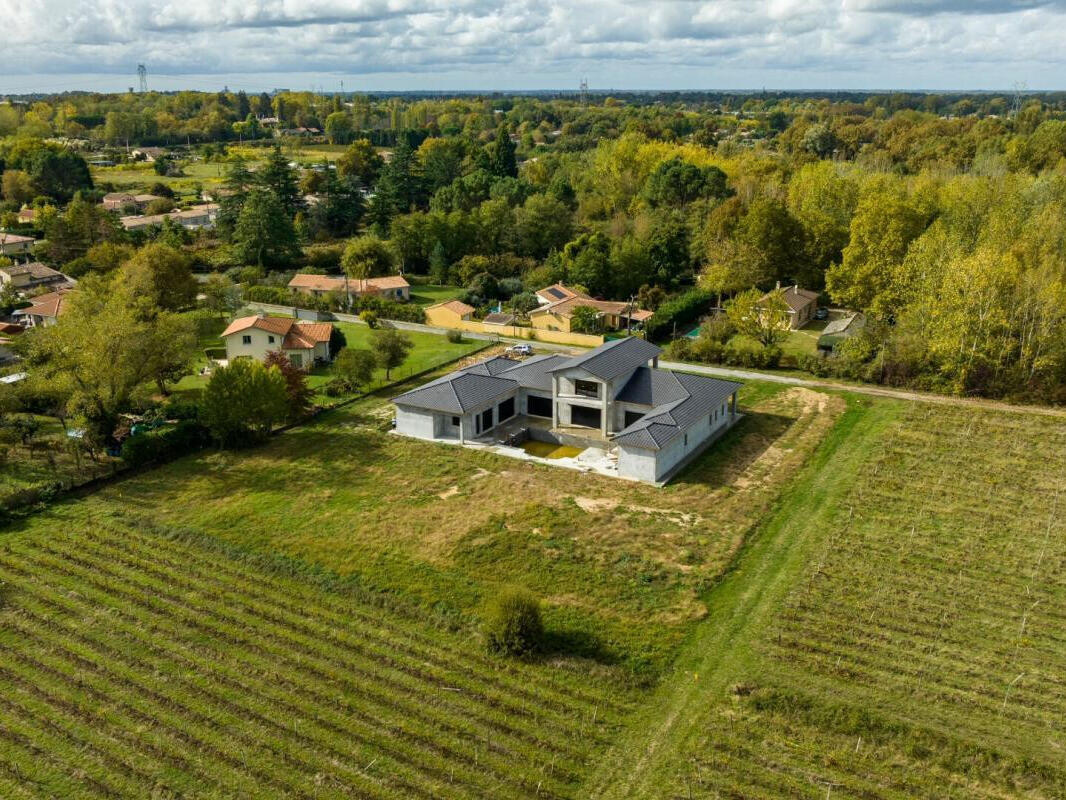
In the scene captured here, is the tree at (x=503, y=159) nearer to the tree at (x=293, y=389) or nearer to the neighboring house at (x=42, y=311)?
the neighboring house at (x=42, y=311)

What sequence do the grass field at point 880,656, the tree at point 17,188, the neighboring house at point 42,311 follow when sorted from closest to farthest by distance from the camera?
the grass field at point 880,656
the neighboring house at point 42,311
the tree at point 17,188

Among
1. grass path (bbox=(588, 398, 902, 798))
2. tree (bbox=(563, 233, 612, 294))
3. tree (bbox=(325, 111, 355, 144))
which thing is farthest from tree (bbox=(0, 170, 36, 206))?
grass path (bbox=(588, 398, 902, 798))

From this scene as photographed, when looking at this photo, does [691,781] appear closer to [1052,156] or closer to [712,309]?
[712,309]

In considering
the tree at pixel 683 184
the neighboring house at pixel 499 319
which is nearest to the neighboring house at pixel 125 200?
the tree at pixel 683 184

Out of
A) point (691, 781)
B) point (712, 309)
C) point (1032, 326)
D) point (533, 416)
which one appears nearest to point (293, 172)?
point (712, 309)

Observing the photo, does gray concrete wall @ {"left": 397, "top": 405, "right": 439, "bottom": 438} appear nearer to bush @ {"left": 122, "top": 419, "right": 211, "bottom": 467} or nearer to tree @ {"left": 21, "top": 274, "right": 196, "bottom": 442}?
bush @ {"left": 122, "top": 419, "right": 211, "bottom": 467}

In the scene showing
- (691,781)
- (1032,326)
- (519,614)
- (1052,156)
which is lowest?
(691,781)

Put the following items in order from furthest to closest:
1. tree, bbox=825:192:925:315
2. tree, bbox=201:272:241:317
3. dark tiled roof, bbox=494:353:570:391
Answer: tree, bbox=201:272:241:317 < tree, bbox=825:192:925:315 < dark tiled roof, bbox=494:353:570:391
